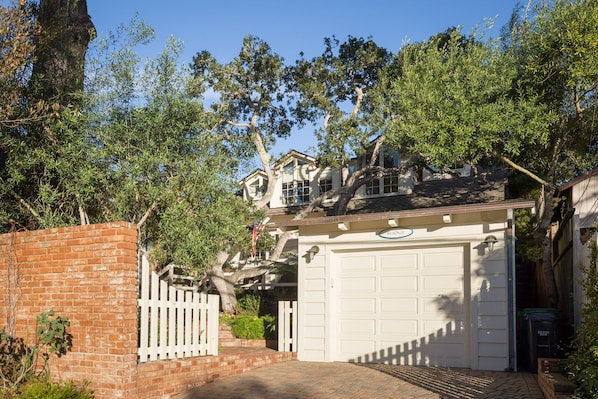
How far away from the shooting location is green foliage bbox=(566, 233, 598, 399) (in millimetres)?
5960

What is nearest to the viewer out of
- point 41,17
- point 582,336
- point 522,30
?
point 582,336

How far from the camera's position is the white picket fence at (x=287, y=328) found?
12148mm

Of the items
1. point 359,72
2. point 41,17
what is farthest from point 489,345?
point 359,72

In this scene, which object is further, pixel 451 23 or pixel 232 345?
pixel 451 23

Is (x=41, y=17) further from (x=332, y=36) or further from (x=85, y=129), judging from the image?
(x=332, y=36)

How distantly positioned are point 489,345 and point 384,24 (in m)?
7.07

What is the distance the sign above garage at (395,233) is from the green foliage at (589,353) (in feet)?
14.8

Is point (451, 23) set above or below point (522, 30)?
above

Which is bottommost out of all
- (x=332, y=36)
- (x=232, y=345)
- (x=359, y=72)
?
(x=232, y=345)

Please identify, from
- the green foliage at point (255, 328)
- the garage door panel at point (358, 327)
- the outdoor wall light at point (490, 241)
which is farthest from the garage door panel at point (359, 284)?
the outdoor wall light at point (490, 241)

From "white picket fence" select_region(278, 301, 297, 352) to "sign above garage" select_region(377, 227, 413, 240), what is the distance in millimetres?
2387

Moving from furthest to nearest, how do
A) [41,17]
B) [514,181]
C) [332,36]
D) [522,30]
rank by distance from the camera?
[332,36], [514,181], [522,30], [41,17]

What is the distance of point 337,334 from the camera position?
11922mm

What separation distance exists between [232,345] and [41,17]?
7804 millimetres
